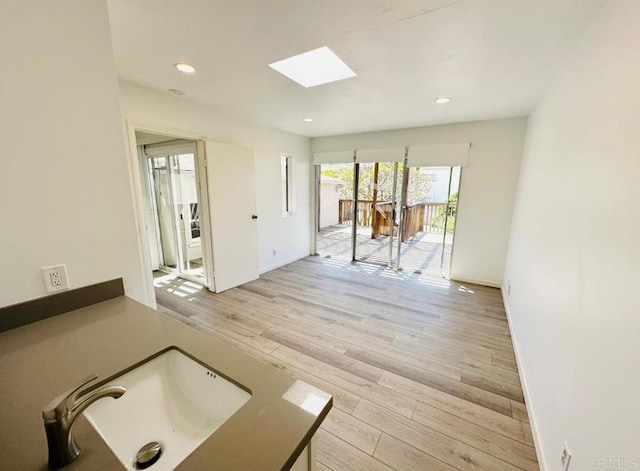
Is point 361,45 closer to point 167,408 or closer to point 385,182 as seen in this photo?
point 167,408

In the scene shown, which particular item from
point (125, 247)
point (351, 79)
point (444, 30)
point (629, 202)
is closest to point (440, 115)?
point (351, 79)

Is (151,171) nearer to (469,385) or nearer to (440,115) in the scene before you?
(440,115)

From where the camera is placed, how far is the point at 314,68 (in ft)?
6.98

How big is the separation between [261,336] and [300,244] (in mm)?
2770

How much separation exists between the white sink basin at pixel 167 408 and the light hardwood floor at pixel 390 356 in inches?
35.4

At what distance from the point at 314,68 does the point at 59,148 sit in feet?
5.91

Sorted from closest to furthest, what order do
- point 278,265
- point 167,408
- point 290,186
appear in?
1. point 167,408
2. point 278,265
3. point 290,186

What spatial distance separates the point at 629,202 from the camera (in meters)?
0.88

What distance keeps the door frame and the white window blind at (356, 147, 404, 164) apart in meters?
2.57

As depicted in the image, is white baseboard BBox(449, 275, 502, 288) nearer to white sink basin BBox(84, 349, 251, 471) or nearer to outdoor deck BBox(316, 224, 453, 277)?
outdoor deck BBox(316, 224, 453, 277)

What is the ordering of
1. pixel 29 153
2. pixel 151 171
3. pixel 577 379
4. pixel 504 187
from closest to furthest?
1. pixel 29 153
2. pixel 577 379
3. pixel 504 187
4. pixel 151 171

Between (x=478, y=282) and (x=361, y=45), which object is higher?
(x=361, y=45)

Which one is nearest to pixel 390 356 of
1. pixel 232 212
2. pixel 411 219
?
pixel 232 212

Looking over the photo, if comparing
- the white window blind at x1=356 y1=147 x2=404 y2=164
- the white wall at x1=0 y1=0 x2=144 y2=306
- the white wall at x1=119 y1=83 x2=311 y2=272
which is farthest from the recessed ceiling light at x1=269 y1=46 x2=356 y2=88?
the white window blind at x1=356 y1=147 x2=404 y2=164
